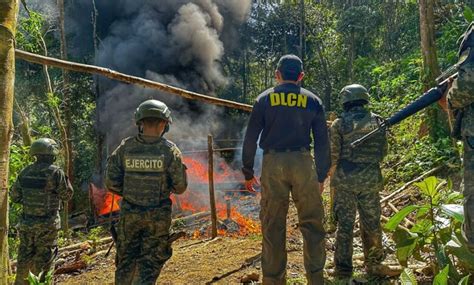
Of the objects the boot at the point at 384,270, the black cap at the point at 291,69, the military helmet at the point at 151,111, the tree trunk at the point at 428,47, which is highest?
the tree trunk at the point at 428,47

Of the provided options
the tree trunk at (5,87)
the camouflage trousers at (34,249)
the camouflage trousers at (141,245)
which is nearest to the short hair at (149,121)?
the camouflage trousers at (141,245)

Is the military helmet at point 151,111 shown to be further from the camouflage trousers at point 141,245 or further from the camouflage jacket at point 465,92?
the camouflage jacket at point 465,92

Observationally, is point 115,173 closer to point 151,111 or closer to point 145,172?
point 145,172

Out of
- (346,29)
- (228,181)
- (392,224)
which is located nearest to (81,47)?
(228,181)

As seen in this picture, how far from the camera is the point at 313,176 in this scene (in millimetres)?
3807

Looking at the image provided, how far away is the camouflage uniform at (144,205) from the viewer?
3.82 m

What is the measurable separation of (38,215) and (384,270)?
12.6 ft

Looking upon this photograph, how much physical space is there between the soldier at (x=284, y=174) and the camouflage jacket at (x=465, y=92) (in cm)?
131

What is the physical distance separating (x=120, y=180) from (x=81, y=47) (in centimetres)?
1890

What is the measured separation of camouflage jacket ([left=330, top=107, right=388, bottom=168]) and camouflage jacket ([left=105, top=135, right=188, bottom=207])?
1.72 metres

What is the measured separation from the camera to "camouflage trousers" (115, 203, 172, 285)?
3.81m

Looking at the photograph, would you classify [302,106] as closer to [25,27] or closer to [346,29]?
[25,27]

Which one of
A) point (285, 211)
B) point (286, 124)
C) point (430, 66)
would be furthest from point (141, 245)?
point (430, 66)

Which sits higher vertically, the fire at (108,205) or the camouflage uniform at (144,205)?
the camouflage uniform at (144,205)
